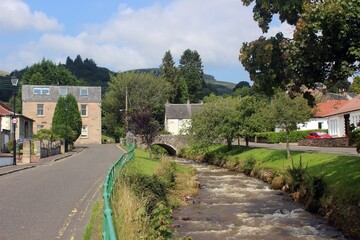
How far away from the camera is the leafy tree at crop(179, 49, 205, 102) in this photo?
11850 centimetres

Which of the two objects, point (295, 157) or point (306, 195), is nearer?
point (306, 195)

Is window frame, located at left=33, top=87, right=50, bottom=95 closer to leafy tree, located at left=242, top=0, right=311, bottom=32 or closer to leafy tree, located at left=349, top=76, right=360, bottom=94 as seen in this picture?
leafy tree, located at left=242, top=0, right=311, bottom=32

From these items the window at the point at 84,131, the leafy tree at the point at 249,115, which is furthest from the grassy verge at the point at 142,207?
the window at the point at 84,131

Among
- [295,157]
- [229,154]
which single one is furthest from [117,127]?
[295,157]

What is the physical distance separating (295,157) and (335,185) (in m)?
11.4

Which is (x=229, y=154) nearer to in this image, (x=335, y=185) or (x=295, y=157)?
(x=295, y=157)

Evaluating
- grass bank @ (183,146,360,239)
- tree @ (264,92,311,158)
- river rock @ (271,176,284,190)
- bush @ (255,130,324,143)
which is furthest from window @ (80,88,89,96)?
river rock @ (271,176,284,190)

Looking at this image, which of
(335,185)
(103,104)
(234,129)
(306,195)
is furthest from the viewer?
(103,104)

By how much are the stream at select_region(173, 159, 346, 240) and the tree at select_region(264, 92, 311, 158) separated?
607cm

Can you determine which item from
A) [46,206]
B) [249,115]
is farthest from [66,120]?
[46,206]

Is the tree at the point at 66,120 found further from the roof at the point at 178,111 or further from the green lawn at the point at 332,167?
the roof at the point at 178,111

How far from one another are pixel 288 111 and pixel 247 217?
43.4ft

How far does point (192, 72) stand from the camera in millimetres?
122438

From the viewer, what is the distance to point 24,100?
7344 centimetres
